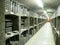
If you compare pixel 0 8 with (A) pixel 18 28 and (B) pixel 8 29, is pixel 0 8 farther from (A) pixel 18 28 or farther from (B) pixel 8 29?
(A) pixel 18 28

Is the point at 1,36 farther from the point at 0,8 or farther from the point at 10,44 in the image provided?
the point at 10,44

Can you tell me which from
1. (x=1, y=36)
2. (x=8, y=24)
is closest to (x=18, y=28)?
(x=8, y=24)

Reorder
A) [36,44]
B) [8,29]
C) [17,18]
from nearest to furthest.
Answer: [8,29], [17,18], [36,44]

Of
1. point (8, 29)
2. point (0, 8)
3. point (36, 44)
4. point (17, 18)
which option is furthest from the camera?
point (36, 44)

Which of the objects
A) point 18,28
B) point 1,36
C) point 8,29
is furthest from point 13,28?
point 1,36

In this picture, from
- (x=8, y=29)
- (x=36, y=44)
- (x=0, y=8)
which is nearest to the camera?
(x=0, y=8)

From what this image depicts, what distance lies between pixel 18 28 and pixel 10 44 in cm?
64

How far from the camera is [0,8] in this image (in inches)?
94.9

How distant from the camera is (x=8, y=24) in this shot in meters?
3.97

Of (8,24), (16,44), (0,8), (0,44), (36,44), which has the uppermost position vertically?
(0,8)

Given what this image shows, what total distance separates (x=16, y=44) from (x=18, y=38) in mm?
389

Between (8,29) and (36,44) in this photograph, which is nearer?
(8,29)

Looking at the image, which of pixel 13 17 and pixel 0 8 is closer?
pixel 0 8

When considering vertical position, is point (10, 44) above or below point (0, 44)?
below
